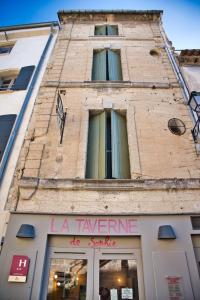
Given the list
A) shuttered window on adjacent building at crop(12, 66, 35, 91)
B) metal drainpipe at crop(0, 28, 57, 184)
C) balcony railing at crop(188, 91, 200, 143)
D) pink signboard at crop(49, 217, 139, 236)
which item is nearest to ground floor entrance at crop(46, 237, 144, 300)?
pink signboard at crop(49, 217, 139, 236)

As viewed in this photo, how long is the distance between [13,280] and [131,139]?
396 centimetres

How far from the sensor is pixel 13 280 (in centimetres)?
375

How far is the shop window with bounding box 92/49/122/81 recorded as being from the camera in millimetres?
7699

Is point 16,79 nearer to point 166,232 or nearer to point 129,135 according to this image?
point 129,135

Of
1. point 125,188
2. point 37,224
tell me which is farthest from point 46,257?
point 125,188

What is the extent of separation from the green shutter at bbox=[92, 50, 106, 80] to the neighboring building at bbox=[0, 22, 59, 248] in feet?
5.96

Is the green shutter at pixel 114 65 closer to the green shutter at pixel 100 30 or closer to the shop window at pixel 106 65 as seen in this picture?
the shop window at pixel 106 65

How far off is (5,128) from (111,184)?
337 cm

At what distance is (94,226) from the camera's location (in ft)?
14.3

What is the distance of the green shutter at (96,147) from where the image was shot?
535 centimetres

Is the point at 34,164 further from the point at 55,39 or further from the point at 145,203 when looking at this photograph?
the point at 55,39

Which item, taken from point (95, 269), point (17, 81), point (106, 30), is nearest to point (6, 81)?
point (17, 81)

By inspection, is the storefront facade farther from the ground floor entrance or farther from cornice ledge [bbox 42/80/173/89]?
cornice ledge [bbox 42/80/173/89]

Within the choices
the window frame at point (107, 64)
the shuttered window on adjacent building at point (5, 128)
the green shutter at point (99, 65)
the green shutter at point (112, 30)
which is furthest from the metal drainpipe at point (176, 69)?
the shuttered window on adjacent building at point (5, 128)
